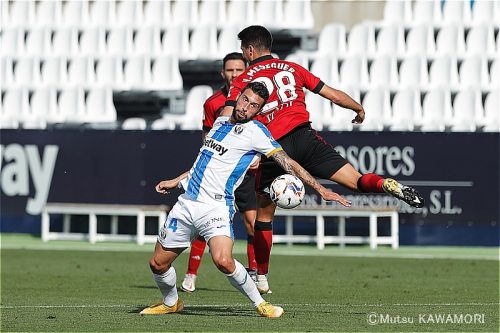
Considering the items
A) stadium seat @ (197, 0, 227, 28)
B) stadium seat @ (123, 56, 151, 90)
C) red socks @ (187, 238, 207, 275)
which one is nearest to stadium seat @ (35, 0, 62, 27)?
stadium seat @ (123, 56, 151, 90)

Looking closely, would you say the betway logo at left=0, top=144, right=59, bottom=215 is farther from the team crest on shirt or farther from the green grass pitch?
the team crest on shirt

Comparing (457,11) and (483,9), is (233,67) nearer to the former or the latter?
(457,11)

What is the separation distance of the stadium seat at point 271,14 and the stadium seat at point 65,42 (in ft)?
13.1

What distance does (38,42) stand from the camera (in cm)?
2531

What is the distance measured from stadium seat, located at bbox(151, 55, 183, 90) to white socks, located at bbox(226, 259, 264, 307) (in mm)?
14956

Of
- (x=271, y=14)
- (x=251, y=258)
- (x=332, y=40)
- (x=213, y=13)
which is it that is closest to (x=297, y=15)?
(x=271, y=14)

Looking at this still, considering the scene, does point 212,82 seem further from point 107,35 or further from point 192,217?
point 192,217

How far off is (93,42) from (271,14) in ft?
12.9

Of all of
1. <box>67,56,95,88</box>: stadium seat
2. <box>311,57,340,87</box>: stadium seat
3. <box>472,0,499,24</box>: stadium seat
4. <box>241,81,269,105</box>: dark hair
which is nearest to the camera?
<box>241,81,269,105</box>: dark hair

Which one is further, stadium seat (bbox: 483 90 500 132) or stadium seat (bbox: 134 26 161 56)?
stadium seat (bbox: 134 26 161 56)

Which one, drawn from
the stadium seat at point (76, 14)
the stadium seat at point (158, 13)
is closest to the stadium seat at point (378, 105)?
the stadium seat at point (158, 13)

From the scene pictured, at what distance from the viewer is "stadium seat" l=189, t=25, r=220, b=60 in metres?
24.0

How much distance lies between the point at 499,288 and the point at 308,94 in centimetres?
1042

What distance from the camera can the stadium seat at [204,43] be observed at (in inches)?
944
